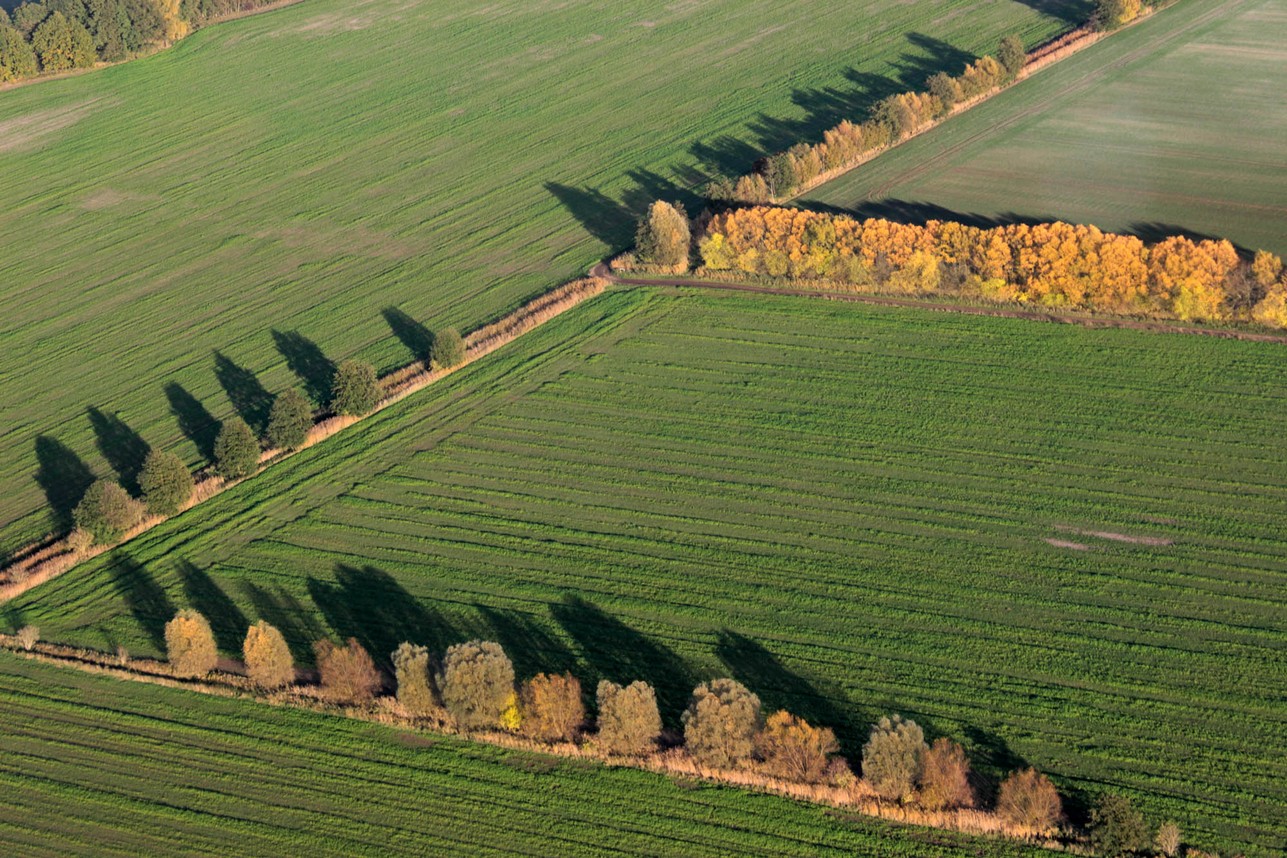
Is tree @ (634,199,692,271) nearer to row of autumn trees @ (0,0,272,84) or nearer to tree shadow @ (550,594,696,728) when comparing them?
tree shadow @ (550,594,696,728)

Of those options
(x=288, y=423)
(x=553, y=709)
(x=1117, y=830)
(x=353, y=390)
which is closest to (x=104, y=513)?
(x=288, y=423)

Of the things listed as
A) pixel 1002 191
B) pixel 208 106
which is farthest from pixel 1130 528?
pixel 208 106

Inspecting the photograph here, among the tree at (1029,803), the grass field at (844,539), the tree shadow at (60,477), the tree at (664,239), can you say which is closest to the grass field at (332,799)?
the tree at (1029,803)

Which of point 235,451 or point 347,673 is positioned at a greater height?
point 235,451

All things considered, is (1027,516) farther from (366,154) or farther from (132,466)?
(366,154)

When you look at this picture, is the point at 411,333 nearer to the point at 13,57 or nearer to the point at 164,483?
the point at 164,483

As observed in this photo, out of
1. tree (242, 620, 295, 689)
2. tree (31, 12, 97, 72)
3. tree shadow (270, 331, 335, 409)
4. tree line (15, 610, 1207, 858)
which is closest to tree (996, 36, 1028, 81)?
tree shadow (270, 331, 335, 409)
